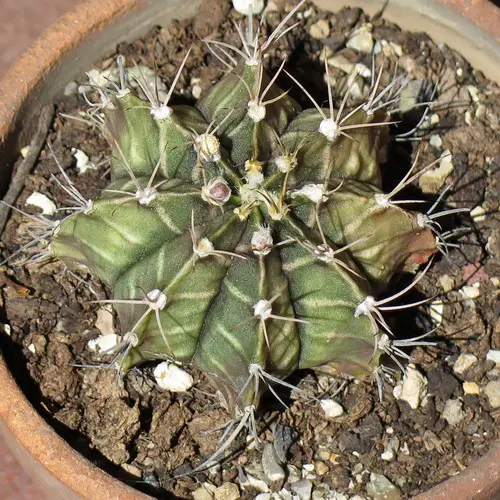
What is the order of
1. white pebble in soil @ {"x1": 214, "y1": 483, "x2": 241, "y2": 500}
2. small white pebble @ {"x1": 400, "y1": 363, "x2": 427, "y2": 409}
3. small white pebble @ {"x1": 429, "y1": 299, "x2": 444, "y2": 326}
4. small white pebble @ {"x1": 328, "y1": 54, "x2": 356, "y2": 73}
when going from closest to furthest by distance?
white pebble in soil @ {"x1": 214, "y1": 483, "x2": 241, "y2": 500}, small white pebble @ {"x1": 400, "y1": 363, "x2": 427, "y2": 409}, small white pebble @ {"x1": 429, "y1": 299, "x2": 444, "y2": 326}, small white pebble @ {"x1": 328, "y1": 54, "x2": 356, "y2": 73}

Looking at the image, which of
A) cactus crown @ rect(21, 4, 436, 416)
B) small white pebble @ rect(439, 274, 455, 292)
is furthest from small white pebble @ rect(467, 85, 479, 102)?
cactus crown @ rect(21, 4, 436, 416)

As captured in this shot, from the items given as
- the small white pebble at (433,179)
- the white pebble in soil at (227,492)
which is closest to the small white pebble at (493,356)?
the small white pebble at (433,179)

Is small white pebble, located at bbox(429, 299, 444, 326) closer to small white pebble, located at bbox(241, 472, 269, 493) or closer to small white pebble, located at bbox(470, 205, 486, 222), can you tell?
small white pebble, located at bbox(470, 205, 486, 222)

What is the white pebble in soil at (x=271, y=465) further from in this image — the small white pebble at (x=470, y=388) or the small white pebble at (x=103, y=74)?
the small white pebble at (x=103, y=74)

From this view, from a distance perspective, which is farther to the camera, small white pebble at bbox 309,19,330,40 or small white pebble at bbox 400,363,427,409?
small white pebble at bbox 309,19,330,40

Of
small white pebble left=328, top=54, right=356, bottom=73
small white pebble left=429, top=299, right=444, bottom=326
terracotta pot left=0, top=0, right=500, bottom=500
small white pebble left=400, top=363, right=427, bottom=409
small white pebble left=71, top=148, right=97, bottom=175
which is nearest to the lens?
terracotta pot left=0, top=0, right=500, bottom=500

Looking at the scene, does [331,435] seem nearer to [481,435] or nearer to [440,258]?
[481,435]

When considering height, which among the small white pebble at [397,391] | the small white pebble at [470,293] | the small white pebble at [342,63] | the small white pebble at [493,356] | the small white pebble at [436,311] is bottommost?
the small white pebble at [397,391]
